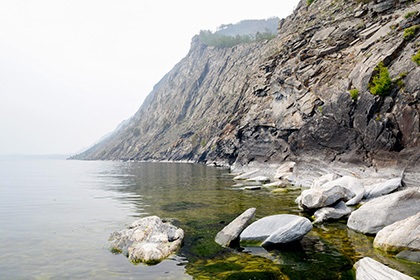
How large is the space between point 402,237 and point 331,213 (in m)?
5.46

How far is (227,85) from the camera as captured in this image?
427ft

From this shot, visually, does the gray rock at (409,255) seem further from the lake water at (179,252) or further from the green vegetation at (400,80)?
the green vegetation at (400,80)

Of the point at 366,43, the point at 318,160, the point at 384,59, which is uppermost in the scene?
the point at 366,43

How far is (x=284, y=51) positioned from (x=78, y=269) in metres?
56.3

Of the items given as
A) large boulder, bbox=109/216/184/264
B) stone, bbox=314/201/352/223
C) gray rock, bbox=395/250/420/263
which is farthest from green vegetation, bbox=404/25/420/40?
large boulder, bbox=109/216/184/264

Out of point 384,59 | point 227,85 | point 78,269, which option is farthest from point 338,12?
point 227,85

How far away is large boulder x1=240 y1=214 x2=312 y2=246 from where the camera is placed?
1234cm

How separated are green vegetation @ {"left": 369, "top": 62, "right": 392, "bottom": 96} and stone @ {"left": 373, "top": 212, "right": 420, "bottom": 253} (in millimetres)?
21038

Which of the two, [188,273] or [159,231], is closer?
[188,273]

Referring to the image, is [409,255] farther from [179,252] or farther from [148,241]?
[148,241]

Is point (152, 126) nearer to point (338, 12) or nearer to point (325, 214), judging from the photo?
point (338, 12)

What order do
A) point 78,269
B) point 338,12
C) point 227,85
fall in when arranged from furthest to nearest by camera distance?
point 227,85, point 338,12, point 78,269

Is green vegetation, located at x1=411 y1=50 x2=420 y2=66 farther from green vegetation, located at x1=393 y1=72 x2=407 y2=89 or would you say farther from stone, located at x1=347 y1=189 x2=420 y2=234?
stone, located at x1=347 y1=189 x2=420 y2=234

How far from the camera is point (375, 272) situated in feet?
26.6
